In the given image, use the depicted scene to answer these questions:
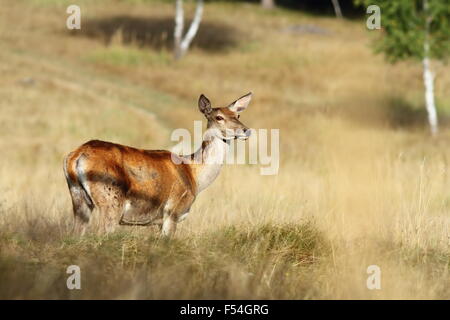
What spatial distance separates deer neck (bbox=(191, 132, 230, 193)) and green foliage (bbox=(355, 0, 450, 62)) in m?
19.8

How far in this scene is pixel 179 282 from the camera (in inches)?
251

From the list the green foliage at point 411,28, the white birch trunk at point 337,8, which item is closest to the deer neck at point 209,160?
the green foliage at point 411,28

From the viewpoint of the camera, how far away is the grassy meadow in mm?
6727

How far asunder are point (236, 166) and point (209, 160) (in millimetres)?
10230

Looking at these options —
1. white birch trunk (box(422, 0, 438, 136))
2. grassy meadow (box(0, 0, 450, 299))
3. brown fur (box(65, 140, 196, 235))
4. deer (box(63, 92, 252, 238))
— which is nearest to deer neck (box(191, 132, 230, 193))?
deer (box(63, 92, 252, 238))

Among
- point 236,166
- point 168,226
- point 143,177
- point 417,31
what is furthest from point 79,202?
point 417,31

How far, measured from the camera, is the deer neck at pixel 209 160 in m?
8.26

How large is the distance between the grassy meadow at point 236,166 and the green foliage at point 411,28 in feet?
9.89

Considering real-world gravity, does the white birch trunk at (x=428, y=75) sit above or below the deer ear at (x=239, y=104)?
above

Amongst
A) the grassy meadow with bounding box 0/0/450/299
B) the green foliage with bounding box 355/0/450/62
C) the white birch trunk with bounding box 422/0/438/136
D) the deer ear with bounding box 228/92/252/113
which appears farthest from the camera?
the white birch trunk with bounding box 422/0/438/136

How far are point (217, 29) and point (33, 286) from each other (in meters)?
44.5

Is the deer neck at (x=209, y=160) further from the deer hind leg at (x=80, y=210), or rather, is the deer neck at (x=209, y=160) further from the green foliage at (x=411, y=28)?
the green foliage at (x=411, y=28)

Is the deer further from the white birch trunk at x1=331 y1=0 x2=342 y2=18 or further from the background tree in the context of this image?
the white birch trunk at x1=331 y1=0 x2=342 y2=18

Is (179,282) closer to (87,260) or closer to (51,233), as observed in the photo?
(87,260)
